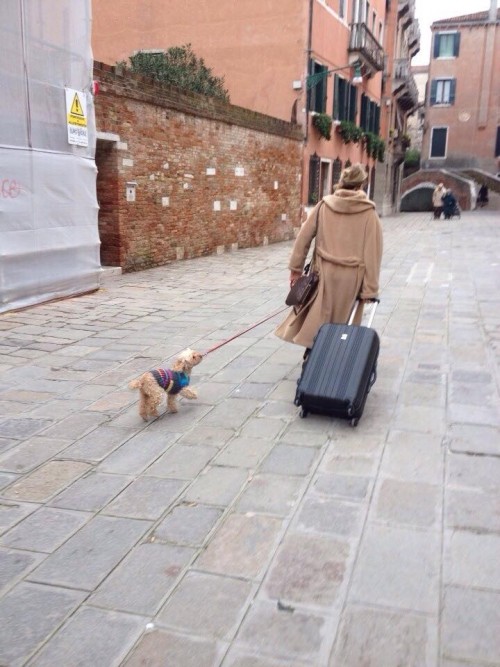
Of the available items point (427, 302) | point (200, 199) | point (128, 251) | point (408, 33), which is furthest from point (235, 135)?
point (408, 33)

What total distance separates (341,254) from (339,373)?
93cm

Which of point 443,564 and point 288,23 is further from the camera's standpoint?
point 288,23

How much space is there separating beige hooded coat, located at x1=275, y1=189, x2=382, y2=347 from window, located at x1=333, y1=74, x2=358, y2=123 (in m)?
18.8

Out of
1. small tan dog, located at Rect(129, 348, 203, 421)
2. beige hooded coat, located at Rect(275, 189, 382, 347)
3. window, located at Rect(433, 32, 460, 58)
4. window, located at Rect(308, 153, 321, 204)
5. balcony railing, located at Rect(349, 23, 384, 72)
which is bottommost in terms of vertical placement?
small tan dog, located at Rect(129, 348, 203, 421)

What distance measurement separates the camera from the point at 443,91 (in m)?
40.8

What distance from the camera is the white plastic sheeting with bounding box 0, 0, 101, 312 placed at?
7383 millimetres

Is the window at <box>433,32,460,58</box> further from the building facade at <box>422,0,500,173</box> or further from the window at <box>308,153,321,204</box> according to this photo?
the window at <box>308,153,321,204</box>

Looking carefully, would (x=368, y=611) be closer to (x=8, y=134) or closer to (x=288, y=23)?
(x=8, y=134)

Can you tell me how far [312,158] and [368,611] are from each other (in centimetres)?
1893

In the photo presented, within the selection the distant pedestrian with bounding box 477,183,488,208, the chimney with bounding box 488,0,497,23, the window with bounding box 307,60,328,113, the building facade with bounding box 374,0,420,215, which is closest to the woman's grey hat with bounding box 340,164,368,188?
the window with bounding box 307,60,328,113

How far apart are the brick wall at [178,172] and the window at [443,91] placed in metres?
27.5

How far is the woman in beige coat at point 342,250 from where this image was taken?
14.4ft

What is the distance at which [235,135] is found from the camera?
1480 centimetres

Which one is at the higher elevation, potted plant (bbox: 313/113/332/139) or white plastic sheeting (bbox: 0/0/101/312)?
potted plant (bbox: 313/113/332/139)
